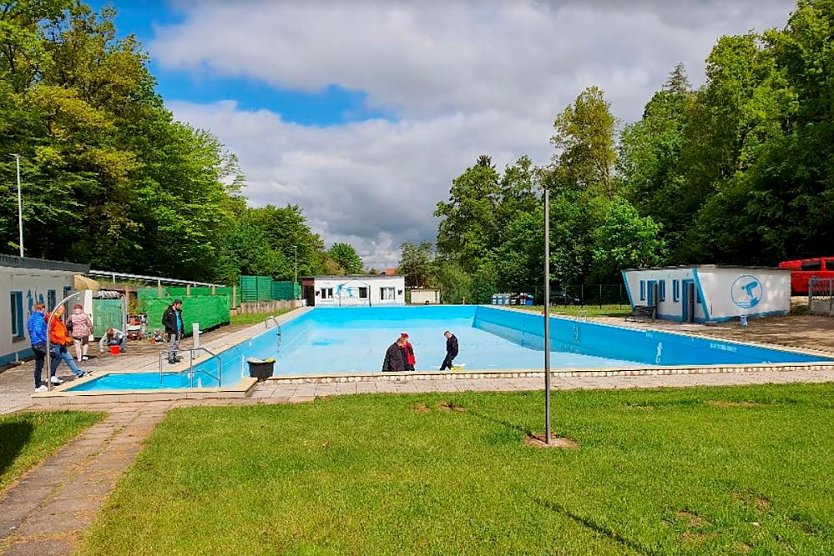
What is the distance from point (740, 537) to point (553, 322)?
71.5ft

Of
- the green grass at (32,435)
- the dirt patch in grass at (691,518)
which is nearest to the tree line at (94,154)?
the green grass at (32,435)

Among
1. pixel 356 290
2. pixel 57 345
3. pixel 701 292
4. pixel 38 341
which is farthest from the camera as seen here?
pixel 356 290

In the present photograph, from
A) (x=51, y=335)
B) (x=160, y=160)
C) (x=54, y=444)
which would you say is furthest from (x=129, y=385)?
(x=160, y=160)

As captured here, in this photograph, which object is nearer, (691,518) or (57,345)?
(691,518)

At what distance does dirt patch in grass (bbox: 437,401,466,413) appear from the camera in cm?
790

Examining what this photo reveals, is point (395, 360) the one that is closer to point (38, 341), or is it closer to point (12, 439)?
point (38, 341)

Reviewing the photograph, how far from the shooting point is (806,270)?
25.2m

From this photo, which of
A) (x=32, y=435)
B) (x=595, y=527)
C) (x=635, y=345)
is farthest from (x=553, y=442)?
(x=635, y=345)

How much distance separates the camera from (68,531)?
13.2ft

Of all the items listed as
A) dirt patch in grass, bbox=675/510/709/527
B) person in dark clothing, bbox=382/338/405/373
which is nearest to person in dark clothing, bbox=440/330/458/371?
person in dark clothing, bbox=382/338/405/373

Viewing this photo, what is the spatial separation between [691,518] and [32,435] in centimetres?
709

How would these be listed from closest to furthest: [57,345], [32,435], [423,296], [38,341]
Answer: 1. [32,435]
2. [38,341]
3. [57,345]
4. [423,296]

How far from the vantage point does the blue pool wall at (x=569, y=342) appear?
14320 mm

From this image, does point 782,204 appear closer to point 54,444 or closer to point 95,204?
point 54,444
